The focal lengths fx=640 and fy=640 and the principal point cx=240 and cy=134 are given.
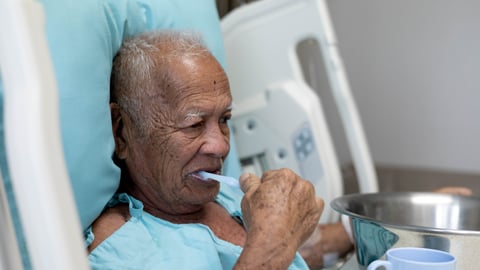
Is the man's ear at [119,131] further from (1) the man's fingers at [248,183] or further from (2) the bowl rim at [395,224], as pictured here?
(2) the bowl rim at [395,224]

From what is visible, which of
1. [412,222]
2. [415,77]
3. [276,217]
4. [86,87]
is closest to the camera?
[276,217]

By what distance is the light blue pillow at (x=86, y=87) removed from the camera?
953 mm

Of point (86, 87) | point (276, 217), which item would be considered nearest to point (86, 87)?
point (86, 87)

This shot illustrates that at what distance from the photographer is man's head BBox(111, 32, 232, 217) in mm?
1038

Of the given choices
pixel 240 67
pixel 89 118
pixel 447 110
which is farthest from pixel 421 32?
pixel 89 118

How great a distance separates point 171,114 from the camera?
1044 mm

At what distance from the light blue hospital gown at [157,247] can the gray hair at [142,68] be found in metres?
0.15

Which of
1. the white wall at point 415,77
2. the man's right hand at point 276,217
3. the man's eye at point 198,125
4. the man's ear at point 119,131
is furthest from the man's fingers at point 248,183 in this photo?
the white wall at point 415,77

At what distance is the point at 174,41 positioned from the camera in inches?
42.3

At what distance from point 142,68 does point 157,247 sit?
0.95 ft

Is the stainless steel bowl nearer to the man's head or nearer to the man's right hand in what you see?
the man's right hand

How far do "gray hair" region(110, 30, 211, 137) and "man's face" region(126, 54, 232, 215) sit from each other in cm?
1

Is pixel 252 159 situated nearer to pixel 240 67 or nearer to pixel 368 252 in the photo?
pixel 240 67

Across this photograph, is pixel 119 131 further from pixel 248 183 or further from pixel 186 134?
pixel 248 183
